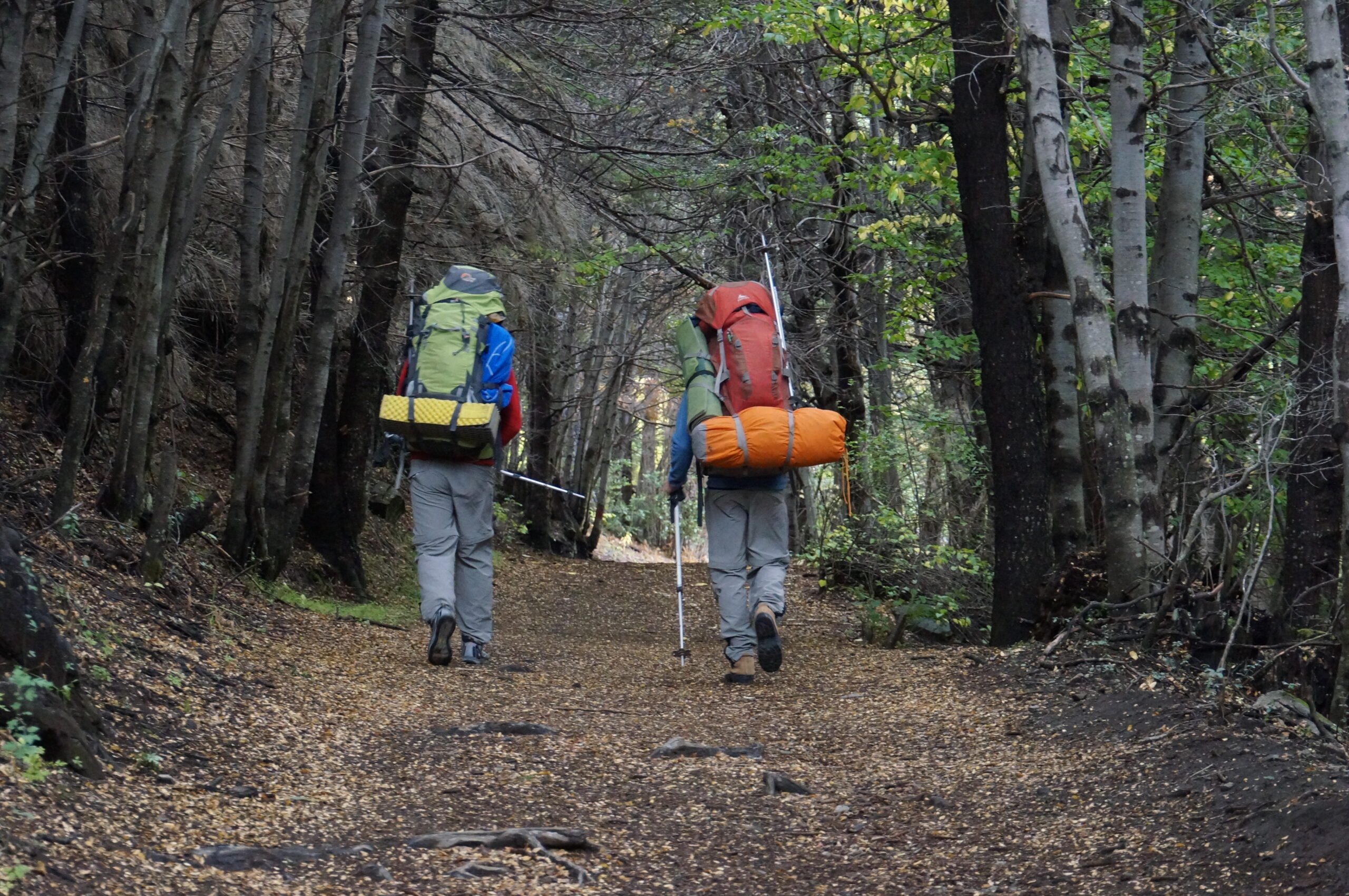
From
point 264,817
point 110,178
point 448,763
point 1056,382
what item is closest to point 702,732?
point 448,763

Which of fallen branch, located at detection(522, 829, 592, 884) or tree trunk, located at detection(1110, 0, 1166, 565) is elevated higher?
tree trunk, located at detection(1110, 0, 1166, 565)

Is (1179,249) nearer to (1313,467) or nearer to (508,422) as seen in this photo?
(1313,467)

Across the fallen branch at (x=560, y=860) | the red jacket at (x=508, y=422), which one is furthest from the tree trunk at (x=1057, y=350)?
the fallen branch at (x=560, y=860)

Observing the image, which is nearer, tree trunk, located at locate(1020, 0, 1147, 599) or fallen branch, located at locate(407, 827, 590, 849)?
fallen branch, located at locate(407, 827, 590, 849)

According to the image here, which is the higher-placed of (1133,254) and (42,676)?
(1133,254)

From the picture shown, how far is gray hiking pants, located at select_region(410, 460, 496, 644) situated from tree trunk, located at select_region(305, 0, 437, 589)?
293cm

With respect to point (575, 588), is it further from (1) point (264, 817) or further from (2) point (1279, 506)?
(1) point (264, 817)

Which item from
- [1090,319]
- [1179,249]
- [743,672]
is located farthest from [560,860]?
[1179,249]

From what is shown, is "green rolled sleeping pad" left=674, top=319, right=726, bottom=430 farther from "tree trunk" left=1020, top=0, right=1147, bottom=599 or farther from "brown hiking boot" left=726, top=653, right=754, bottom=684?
"tree trunk" left=1020, top=0, right=1147, bottom=599

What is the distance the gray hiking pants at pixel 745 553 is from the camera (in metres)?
7.46

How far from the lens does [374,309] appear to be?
10.9 metres

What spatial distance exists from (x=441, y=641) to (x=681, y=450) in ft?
6.07

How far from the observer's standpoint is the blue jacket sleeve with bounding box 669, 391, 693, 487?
741 centimetres

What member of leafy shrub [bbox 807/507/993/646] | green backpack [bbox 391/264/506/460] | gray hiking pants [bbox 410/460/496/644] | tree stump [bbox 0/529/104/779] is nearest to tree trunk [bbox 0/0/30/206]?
green backpack [bbox 391/264/506/460]
